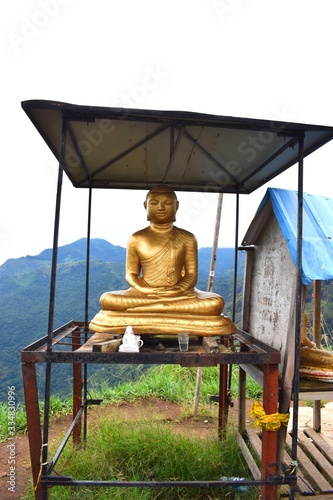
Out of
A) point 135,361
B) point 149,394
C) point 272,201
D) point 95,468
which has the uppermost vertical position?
point 272,201

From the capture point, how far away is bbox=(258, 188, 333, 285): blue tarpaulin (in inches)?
117

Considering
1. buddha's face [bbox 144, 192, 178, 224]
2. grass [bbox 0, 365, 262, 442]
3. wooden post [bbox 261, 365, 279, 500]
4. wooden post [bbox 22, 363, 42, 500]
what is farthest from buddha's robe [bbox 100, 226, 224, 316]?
grass [bbox 0, 365, 262, 442]

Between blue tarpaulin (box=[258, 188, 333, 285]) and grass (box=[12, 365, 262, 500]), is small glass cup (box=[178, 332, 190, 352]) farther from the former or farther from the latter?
grass (box=[12, 365, 262, 500])

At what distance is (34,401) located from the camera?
2.78 metres

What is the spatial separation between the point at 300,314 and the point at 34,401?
206cm

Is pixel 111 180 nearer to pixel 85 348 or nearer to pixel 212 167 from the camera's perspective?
pixel 212 167

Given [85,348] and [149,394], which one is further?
[149,394]

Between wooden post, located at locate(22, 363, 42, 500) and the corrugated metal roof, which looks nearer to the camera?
wooden post, located at locate(22, 363, 42, 500)

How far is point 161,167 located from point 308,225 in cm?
175

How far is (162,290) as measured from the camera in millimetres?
3758

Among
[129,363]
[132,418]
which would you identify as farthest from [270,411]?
[132,418]

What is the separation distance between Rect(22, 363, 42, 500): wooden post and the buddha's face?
6.51ft

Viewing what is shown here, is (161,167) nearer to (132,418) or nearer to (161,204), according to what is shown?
(161,204)

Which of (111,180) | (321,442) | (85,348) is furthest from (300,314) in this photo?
(111,180)
